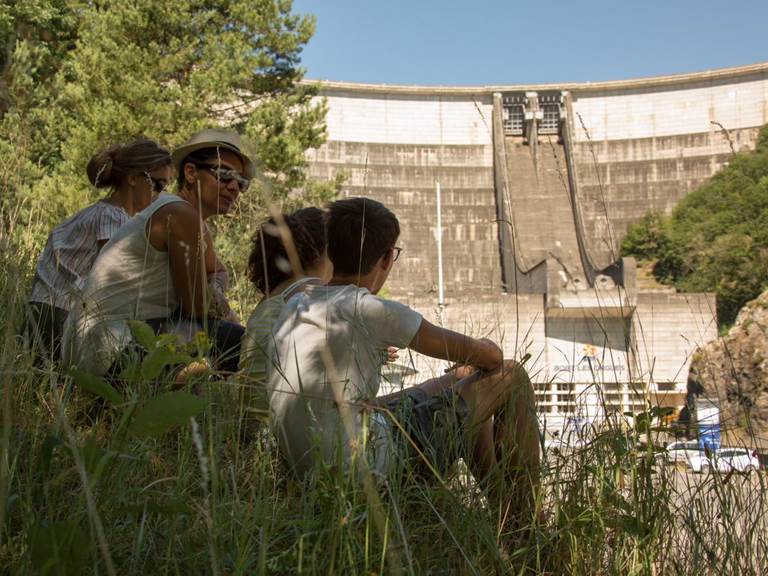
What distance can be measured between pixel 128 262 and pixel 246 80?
33.4ft

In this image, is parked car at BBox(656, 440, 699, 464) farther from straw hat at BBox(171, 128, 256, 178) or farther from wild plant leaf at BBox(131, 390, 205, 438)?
straw hat at BBox(171, 128, 256, 178)

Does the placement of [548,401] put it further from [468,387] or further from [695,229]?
[695,229]

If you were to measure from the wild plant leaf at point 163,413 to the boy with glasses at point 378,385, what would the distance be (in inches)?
11.3

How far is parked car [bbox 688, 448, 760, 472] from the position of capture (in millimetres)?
1475

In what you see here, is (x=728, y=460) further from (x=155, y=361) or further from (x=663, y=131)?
(x=663, y=131)

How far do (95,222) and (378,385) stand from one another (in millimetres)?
1136

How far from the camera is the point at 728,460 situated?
1.50m

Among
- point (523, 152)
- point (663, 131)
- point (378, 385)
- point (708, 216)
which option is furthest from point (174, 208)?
point (663, 131)

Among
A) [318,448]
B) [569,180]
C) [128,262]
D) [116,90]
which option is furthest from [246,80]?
[569,180]

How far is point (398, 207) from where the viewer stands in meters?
32.1

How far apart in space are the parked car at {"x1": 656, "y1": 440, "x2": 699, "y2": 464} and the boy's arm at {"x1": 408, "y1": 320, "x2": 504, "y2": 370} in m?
0.33

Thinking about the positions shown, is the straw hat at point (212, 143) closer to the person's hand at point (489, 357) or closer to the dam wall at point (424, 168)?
the person's hand at point (489, 357)

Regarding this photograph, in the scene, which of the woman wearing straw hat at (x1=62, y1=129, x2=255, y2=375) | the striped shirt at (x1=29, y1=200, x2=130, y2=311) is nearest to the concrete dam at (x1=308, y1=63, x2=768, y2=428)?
the striped shirt at (x1=29, y1=200, x2=130, y2=311)

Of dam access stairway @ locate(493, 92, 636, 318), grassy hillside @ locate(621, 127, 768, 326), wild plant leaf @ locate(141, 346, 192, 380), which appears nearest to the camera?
wild plant leaf @ locate(141, 346, 192, 380)
